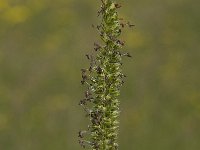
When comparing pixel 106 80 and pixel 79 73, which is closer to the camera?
pixel 106 80

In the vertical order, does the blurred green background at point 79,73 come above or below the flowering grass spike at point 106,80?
above

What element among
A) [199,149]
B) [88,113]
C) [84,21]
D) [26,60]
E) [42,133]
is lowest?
[88,113]

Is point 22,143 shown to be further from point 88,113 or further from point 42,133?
point 88,113

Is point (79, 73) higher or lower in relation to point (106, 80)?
higher

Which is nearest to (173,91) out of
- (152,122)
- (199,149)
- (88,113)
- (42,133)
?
(152,122)

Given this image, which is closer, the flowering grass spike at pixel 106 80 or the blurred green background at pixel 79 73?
the flowering grass spike at pixel 106 80
